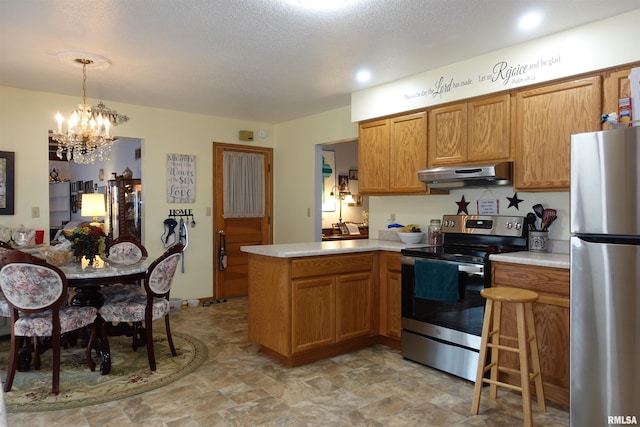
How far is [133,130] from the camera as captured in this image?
5.10 m

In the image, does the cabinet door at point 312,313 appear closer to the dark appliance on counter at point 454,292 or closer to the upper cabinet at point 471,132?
the dark appliance on counter at point 454,292

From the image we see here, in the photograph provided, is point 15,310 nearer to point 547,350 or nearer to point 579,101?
point 547,350

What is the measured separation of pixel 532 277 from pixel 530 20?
1.64 meters

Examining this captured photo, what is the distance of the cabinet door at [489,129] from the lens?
3.33 metres

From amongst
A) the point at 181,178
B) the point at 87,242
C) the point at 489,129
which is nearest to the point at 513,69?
the point at 489,129

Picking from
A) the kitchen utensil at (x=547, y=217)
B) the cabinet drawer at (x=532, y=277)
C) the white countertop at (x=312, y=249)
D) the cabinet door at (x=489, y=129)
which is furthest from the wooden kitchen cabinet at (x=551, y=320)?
the white countertop at (x=312, y=249)

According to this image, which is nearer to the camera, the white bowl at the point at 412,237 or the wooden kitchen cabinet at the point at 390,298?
the wooden kitchen cabinet at the point at 390,298

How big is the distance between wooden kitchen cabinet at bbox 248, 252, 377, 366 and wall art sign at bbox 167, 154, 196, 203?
2.14 metres

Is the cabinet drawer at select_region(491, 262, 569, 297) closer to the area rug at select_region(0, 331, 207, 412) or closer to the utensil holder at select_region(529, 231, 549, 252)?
the utensil holder at select_region(529, 231, 549, 252)

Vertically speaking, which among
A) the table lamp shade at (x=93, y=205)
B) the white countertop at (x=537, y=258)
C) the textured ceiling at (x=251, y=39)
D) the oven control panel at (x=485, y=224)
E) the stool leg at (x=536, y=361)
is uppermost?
the textured ceiling at (x=251, y=39)

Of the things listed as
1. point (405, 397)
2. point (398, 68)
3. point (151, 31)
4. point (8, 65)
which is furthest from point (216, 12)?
point (405, 397)

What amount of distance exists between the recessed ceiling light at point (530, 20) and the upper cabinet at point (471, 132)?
0.54 metres

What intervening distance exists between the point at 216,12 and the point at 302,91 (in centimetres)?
185

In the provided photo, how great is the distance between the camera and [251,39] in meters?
3.12
